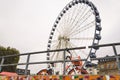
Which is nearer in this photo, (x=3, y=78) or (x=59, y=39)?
(x=3, y=78)

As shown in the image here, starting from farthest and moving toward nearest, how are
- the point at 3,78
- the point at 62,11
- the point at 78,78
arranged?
the point at 62,11, the point at 3,78, the point at 78,78

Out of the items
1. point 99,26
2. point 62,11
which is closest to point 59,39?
point 99,26

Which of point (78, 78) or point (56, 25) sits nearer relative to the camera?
point (78, 78)

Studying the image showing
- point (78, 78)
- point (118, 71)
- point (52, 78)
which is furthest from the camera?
point (52, 78)

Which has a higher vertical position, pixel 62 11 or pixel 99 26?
pixel 62 11

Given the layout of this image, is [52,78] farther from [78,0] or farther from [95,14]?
[78,0]

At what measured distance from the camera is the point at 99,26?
1903 cm

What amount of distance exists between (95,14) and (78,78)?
15696 millimetres

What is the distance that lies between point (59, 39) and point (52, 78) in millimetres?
13711

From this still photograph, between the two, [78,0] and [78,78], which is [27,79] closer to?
[78,78]

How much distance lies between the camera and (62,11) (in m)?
23.8

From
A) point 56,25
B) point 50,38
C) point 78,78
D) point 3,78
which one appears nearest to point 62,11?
point 56,25

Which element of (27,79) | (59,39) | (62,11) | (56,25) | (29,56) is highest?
(62,11)

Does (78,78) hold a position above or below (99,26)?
below
